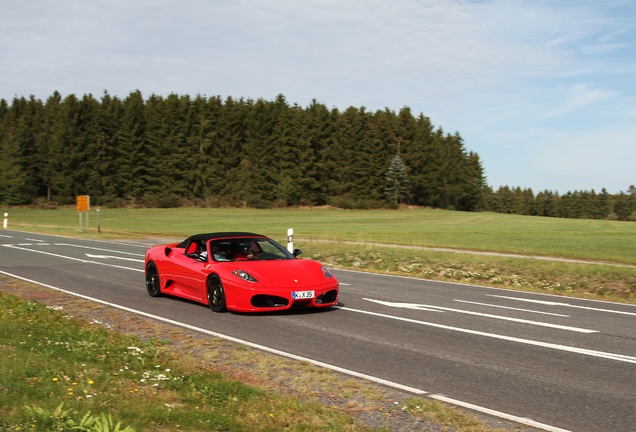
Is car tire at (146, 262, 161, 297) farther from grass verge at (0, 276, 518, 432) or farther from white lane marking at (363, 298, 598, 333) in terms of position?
white lane marking at (363, 298, 598, 333)

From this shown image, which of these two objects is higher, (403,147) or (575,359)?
(403,147)

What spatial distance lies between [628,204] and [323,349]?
528 ft

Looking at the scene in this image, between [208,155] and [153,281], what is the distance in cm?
8928

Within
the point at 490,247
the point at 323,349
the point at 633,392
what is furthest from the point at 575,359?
the point at 490,247

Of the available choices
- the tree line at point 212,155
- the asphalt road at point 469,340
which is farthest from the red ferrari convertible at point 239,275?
the tree line at point 212,155

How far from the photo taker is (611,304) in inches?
457

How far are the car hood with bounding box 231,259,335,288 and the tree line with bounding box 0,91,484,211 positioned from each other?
269ft

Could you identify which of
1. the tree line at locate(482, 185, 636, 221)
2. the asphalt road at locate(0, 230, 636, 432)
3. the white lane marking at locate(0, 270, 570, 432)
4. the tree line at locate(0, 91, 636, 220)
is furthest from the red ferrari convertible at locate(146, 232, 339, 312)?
the tree line at locate(482, 185, 636, 221)

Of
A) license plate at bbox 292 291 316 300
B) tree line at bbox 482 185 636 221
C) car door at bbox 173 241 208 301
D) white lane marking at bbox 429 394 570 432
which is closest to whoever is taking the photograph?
white lane marking at bbox 429 394 570 432

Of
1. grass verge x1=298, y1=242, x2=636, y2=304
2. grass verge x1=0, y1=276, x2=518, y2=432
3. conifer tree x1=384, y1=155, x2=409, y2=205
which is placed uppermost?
conifer tree x1=384, y1=155, x2=409, y2=205

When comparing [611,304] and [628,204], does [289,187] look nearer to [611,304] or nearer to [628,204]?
[611,304]

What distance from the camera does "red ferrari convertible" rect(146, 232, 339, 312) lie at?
30.2 feet

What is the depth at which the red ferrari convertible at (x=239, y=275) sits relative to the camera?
30.2 ft

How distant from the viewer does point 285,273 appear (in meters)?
9.55
